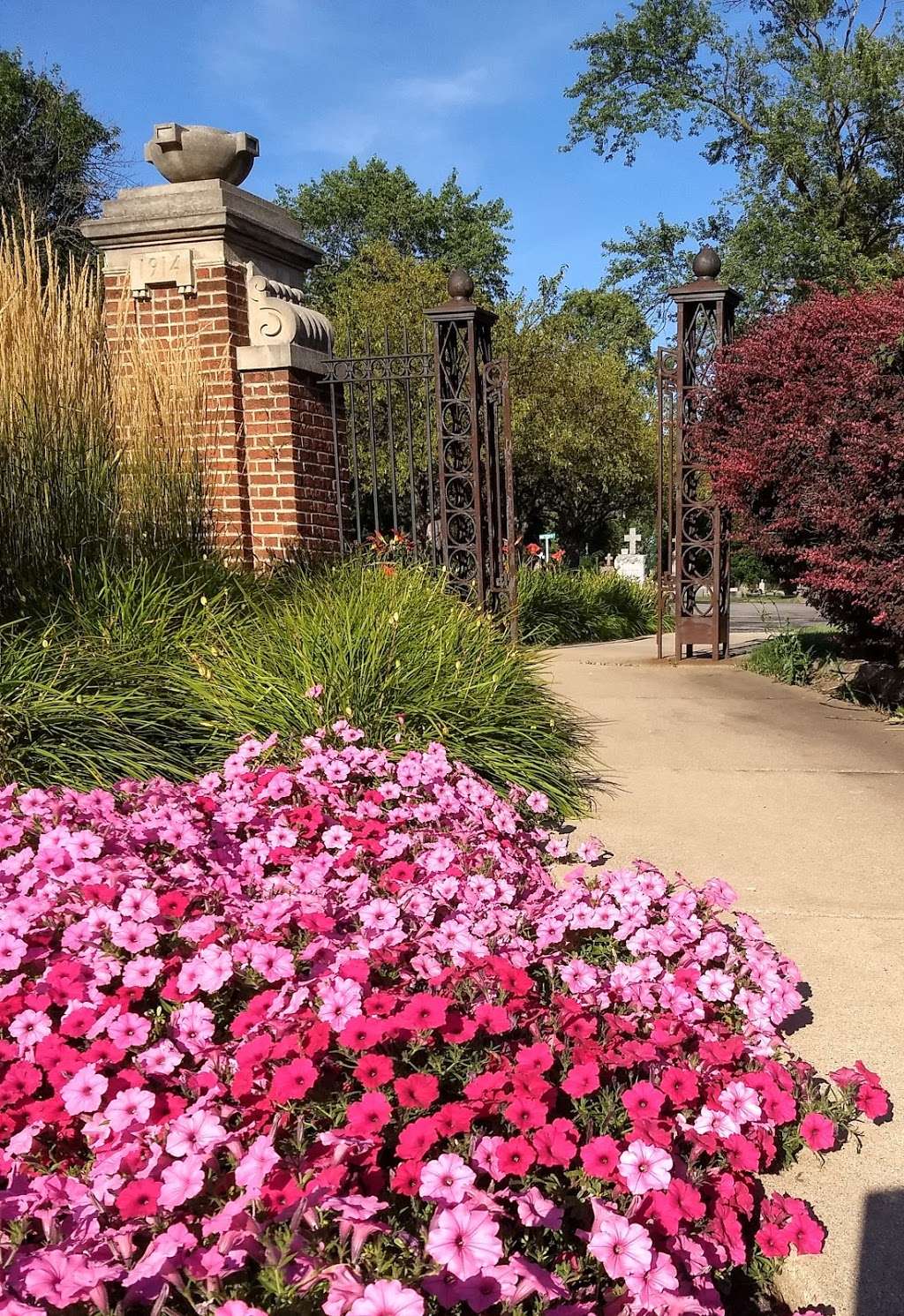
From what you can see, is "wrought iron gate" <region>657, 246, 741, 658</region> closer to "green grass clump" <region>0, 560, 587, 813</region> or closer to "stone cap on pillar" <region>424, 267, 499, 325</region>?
"stone cap on pillar" <region>424, 267, 499, 325</region>

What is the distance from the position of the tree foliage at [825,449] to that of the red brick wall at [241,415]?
311cm

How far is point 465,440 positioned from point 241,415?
8.17 ft

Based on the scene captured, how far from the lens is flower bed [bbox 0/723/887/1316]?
144 centimetres

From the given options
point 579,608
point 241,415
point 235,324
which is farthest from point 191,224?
point 579,608

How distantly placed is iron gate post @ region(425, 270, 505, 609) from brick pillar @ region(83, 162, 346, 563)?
1.70m

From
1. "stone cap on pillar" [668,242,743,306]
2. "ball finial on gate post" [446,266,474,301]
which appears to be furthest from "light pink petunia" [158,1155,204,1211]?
"stone cap on pillar" [668,242,743,306]

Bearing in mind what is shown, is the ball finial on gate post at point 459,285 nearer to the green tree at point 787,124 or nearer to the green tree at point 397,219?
the green tree at point 787,124

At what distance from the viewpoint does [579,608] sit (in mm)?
15109

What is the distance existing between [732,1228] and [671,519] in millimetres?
8105

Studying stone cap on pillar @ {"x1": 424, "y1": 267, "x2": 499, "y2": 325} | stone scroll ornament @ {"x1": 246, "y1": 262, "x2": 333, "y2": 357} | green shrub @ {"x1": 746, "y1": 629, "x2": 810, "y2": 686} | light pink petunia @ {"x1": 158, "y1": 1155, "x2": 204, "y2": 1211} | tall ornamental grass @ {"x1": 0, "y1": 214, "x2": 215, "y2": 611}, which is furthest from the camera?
stone cap on pillar @ {"x1": 424, "y1": 267, "x2": 499, "y2": 325}

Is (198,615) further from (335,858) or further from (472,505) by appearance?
(472,505)

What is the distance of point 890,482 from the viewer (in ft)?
19.0

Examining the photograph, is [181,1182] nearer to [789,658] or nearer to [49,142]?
[789,658]

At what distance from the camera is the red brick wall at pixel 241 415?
6.37m
